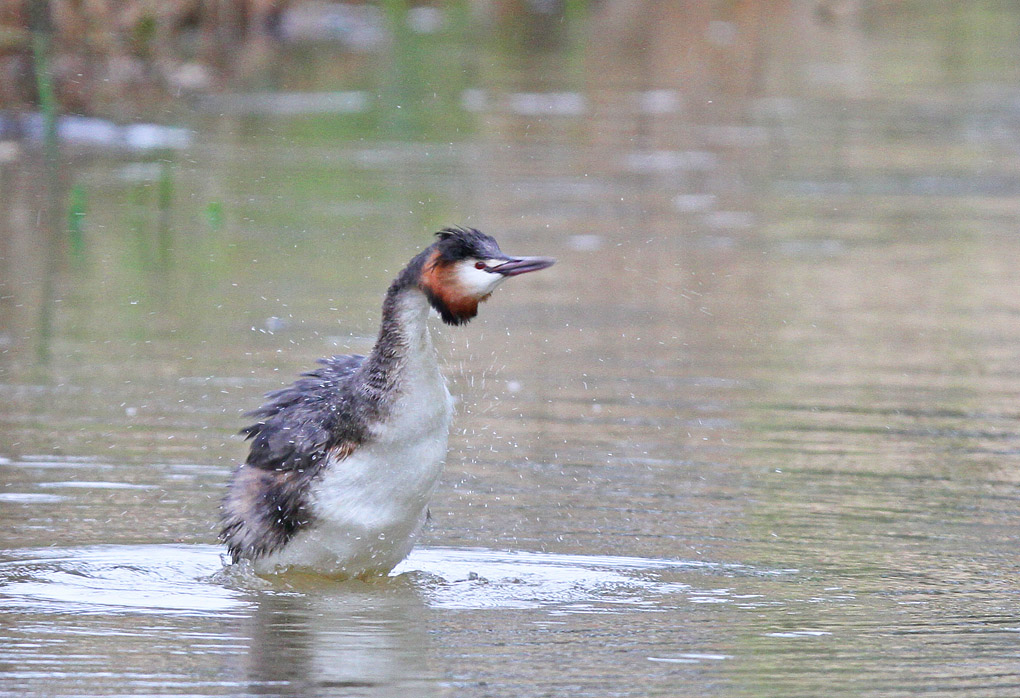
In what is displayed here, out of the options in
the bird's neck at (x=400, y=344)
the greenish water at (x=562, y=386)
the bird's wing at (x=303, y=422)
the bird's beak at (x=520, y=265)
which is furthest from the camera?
the bird's wing at (x=303, y=422)

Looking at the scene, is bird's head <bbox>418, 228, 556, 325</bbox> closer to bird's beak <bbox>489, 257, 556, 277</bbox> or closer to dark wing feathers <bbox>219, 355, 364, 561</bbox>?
bird's beak <bbox>489, 257, 556, 277</bbox>

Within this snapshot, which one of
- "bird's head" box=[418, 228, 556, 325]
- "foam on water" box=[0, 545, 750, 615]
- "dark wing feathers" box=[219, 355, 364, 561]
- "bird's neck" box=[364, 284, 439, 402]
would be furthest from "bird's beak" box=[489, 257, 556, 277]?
"foam on water" box=[0, 545, 750, 615]

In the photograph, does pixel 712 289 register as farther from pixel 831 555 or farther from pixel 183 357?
pixel 831 555

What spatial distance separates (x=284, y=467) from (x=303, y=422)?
0.18 meters

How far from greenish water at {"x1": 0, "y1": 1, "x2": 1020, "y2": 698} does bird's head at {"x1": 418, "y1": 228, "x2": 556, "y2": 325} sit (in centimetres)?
99

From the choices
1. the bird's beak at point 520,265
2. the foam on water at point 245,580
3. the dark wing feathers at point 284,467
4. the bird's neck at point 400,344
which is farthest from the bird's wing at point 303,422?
the bird's beak at point 520,265

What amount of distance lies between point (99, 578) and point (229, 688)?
1.43m

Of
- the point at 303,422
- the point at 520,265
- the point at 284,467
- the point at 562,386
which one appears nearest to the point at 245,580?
the point at 284,467

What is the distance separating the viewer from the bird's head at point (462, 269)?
6.41 meters

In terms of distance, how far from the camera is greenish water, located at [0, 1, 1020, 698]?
5887 mm

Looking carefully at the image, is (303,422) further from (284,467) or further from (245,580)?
(245,580)

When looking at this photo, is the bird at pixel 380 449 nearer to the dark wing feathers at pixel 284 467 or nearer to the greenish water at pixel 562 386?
the dark wing feathers at pixel 284 467

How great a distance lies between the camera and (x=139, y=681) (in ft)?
17.6

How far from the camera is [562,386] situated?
9.70 m
